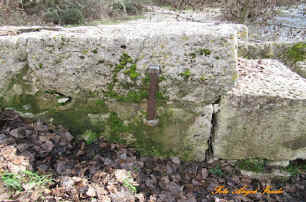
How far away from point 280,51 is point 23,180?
3.32 meters

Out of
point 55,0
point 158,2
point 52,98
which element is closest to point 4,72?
point 52,98

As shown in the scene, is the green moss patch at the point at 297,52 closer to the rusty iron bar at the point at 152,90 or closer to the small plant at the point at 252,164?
the small plant at the point at 252,164

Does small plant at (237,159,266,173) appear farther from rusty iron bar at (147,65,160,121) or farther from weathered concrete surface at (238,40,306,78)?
weathered concrete surface at (238,40,306,78)

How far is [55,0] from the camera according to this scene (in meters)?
8.02

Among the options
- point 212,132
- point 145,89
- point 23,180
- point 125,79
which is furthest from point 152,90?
point 23,180

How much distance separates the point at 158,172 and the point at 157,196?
10.0 inches

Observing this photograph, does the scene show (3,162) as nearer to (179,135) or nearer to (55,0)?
(179,135)

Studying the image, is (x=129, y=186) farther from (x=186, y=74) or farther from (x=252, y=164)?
(x=252, y=164)

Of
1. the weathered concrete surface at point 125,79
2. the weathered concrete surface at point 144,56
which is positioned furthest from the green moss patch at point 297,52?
the weathered concrete surface at point 144,56

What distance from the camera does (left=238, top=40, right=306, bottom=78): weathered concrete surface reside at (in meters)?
2.54

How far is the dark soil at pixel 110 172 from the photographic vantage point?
1.67 meters

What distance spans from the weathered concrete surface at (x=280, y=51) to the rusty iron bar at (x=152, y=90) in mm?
1594

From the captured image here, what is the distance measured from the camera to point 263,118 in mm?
1844

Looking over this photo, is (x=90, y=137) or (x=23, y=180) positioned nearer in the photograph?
(x=23, y=180)
